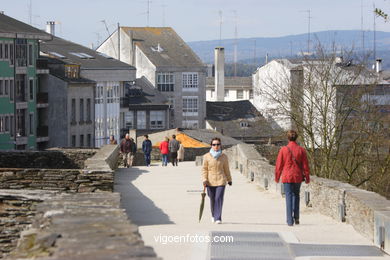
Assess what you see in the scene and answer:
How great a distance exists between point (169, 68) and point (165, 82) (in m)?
1.78

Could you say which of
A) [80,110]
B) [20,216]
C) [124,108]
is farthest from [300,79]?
[124,108]

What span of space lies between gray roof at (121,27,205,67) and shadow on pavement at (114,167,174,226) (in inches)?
4077

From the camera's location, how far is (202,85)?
460 ft

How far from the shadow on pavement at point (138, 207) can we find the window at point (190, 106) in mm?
104973

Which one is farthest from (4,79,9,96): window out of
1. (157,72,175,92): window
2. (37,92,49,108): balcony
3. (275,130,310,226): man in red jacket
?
(157,72,175,92): window

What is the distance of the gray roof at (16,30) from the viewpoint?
7475 cm

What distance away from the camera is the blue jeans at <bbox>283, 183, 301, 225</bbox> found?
61.6ft

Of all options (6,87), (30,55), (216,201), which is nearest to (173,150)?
(216,201)

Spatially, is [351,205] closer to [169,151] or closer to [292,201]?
[292,201]

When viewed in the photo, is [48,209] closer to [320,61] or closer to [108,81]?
[320,61]

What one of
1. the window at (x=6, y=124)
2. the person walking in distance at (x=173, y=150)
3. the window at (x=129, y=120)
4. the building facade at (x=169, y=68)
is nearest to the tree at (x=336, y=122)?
the person walking in distance at (x=173, y=150)

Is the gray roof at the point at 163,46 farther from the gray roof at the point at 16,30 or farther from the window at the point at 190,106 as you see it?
the gray roof at the point at 16,30

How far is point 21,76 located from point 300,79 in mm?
26110

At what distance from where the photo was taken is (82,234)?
9562 mm
